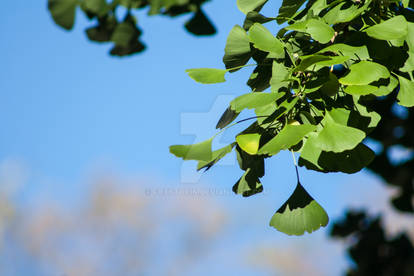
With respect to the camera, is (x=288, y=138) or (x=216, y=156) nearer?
(x=288, y=138)

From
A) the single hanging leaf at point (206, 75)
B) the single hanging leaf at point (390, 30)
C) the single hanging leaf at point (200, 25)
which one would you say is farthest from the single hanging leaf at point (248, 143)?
the single hanging leaf at point (200, 25)

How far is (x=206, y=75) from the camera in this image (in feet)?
2.59

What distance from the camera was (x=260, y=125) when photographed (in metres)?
0.74

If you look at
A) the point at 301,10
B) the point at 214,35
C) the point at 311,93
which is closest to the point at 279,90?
the point at 311,93

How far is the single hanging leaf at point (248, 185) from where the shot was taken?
80 centimetres

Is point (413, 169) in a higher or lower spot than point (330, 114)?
lower

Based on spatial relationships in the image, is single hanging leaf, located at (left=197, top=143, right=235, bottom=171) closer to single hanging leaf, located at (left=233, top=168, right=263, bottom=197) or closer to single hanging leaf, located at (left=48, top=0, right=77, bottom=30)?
single hanging leaf, located at (left=233, top=168, right=263, bottom=197)

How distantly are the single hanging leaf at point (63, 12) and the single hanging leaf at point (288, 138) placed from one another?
756 mm

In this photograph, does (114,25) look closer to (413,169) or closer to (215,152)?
(215,152)

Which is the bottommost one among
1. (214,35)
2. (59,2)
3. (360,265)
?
(360,265)

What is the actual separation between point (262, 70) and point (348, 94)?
6.1 inches

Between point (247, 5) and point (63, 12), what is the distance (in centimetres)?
55

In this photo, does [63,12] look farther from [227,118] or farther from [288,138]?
[288,138]

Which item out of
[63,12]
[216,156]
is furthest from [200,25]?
[216,156]
